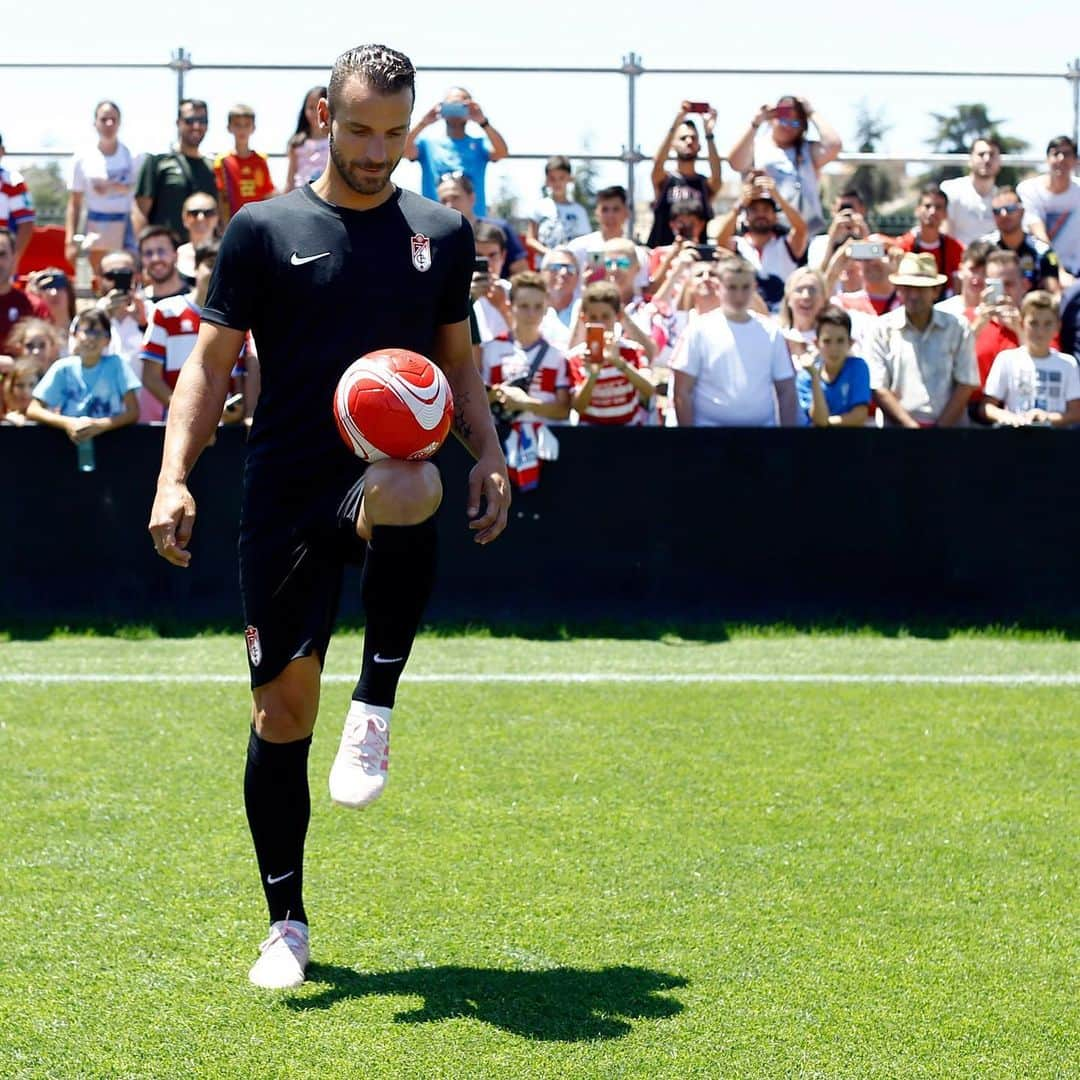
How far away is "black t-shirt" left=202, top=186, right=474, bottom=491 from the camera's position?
4277mm

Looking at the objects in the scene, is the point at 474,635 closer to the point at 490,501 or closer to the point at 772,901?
the point at 772,901

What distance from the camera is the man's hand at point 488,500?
14.9ft

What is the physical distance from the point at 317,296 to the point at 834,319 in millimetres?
6604

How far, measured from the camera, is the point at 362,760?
4312 millimetres

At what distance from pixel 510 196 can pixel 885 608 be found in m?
5.14

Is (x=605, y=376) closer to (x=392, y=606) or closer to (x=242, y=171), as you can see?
(x=242, y=171)

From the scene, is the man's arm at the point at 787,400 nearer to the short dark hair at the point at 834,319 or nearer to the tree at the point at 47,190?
the short dark hair at the point at 834,319

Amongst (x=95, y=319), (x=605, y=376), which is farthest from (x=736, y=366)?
(x=95, y=319)

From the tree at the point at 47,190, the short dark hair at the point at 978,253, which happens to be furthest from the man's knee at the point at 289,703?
the tree at the point at 47,190

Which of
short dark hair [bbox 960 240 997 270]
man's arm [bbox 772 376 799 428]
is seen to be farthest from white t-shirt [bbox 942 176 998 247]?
man's arm [bbox 772 376 799 428]

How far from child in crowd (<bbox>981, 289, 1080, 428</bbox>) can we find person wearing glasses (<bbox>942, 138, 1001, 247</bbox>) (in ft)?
8.67

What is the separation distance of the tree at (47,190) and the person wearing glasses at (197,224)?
2.72 meters

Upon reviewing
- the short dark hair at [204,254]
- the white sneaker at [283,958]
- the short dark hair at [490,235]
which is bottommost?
the white sneaker at [283,958]

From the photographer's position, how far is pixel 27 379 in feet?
34.1
